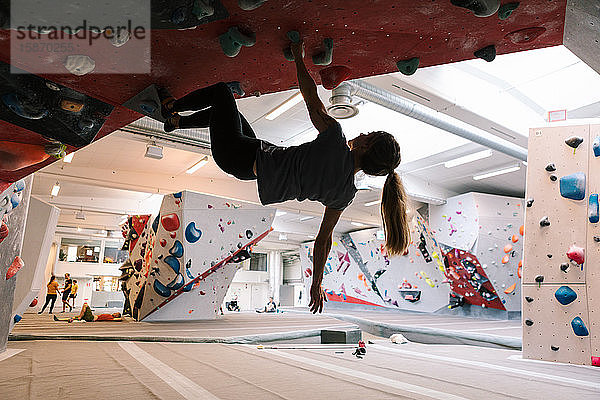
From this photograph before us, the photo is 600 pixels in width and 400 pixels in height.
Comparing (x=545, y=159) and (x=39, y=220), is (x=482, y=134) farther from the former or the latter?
(x=39, y=220)

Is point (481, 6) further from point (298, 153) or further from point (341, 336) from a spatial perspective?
point (341, 336)

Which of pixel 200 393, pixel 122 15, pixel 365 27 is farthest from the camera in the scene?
pixel 200 393

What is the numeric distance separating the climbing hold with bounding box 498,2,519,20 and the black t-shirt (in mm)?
672

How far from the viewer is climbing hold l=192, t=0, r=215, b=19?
132cm

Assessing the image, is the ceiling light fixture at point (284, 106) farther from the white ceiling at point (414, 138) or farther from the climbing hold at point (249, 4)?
the climbing hold at point (249, 4)

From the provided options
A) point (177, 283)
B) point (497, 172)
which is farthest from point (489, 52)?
point (497, 172)

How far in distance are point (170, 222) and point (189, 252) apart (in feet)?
2.10

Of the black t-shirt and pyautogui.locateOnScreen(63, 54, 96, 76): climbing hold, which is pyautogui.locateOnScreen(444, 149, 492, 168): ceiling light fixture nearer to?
the black t-shirt

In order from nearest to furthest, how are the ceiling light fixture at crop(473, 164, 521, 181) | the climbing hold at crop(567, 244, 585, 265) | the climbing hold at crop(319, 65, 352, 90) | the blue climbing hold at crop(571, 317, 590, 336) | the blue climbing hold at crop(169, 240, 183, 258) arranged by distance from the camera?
the climbing hold at crop(319, 65, 352, 90), the blue climbing hold at crop(571, 317, 590, 336), the climbing hold at crop(567, 244, 585, 265), the blue climbing hold at crop(169, 240, 183, 258), the ceiling light fixture at crop(473, 164, 521, 181)

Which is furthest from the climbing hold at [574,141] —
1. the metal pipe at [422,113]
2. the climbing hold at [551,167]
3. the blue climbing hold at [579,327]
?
the metal pipe at [422,113]

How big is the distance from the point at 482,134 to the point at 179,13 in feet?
20.8

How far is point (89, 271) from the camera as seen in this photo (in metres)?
19.2

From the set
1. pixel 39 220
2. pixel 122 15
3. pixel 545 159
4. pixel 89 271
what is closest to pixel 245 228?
pixel 39 220

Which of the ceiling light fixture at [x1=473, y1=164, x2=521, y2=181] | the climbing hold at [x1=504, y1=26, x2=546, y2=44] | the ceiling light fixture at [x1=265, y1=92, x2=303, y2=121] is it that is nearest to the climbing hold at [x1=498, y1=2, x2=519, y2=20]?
the climbing hold at [x1=504, y1=26, x2=546, y2=44]
